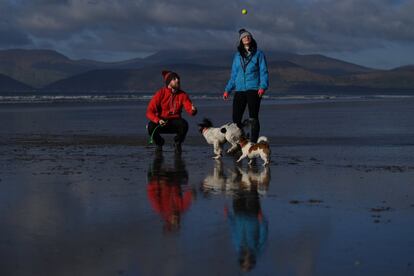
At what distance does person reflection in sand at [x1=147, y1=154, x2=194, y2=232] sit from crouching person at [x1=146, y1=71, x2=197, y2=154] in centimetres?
196

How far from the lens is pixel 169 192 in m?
6.68

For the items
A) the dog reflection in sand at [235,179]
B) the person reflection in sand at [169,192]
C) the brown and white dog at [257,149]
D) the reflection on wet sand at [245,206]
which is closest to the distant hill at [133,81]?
the brown and white dog at [257,149]

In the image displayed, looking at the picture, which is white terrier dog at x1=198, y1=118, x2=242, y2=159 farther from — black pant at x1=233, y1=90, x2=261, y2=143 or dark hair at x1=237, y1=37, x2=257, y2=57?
dark hair at x1=237, y1=37, x2=257, y2=57

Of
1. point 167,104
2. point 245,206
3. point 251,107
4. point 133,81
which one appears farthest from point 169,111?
point 133,81

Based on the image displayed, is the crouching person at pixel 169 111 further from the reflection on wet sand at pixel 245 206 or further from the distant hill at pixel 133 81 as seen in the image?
the distant hill at pixel 133 81

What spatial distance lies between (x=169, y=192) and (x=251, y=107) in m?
4.30

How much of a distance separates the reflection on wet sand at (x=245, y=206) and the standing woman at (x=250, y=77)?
1.70 m

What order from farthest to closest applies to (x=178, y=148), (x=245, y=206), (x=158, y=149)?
(x=158, y=149) < (x=178, y=148) < (x=245, y=206)

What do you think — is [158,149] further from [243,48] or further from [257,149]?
[257,149]

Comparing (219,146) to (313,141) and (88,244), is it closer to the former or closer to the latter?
(313,141)

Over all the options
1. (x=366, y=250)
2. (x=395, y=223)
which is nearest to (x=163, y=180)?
(x=395, y=223)

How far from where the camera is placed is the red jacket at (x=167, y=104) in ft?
36.4

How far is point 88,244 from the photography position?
14.9 ft

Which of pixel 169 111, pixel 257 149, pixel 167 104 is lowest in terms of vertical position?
pixel 257 149
